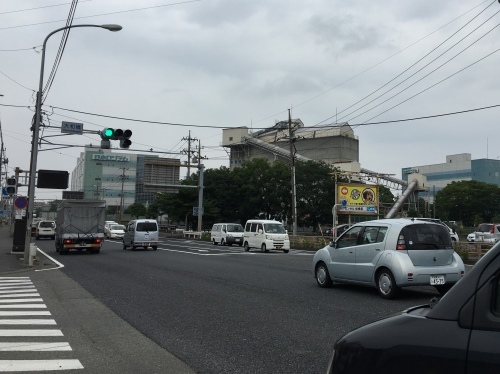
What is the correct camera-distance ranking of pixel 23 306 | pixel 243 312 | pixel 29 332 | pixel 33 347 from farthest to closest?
pixel 23 306
pixel 243 312
pixel 29 332
pixel 33 347

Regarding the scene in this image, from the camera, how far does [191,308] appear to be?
9.85 meters

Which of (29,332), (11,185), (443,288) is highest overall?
(11,185)

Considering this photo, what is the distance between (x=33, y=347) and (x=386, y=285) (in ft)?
23.4

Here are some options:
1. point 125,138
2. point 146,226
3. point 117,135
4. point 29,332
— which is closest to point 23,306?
point 29,332

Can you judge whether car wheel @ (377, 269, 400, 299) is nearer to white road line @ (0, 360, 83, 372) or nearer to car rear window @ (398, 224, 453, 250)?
car rear window @ (398, 224, 453, 250)

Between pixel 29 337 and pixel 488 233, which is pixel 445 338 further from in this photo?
pixel 488 233

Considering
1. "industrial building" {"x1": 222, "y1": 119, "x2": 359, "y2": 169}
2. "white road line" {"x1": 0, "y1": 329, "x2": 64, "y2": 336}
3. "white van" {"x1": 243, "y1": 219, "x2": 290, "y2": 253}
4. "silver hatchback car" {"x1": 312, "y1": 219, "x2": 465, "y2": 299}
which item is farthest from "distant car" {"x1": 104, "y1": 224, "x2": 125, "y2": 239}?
"industrial building" {"x1": 222, "y1": 119, "x2": 359, "y2": 169}

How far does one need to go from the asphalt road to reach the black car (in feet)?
10.9

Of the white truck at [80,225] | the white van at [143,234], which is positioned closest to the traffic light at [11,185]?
the white truck at [80,225]

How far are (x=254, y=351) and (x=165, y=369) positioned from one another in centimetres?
124

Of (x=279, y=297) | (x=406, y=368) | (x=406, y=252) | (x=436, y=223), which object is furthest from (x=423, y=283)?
(x=406, y=368)

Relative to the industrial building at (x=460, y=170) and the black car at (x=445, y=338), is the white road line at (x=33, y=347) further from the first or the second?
the industrial building at (x=460, y=170)

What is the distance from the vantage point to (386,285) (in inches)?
427

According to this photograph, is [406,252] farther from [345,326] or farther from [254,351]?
[254,351]
